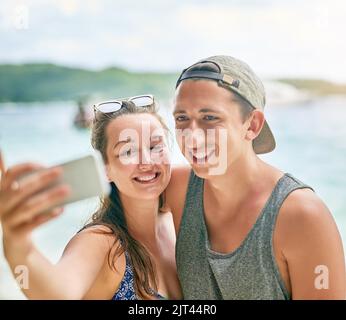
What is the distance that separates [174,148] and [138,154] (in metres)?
0.12

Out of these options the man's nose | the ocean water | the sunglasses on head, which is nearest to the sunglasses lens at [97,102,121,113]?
the sunglasses on head

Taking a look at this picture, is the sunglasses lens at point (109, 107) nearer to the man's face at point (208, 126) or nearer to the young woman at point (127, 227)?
the young woman at point (127, 227)

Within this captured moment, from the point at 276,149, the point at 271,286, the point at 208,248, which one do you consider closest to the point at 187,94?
the point at 276,149

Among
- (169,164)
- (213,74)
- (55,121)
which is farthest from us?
(55,121)

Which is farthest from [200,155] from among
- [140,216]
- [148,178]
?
[140,216]

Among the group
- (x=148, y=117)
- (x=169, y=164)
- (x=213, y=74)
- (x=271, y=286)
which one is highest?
(x=213, y=74)

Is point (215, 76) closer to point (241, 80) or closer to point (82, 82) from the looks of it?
point (241, 80)

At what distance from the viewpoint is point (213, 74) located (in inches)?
65.0

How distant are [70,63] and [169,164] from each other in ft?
1.51

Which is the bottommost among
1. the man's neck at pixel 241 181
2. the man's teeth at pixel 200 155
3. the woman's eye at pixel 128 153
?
the man's neck at pixel 241 181

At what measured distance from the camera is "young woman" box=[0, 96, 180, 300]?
1611mm

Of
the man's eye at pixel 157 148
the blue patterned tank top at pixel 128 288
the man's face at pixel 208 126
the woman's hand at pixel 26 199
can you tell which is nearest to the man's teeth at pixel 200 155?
the man's face at pixel 208 126

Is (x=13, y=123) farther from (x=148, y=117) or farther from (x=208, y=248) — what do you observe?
(x=208, y=248)

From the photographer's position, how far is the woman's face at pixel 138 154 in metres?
1.72
